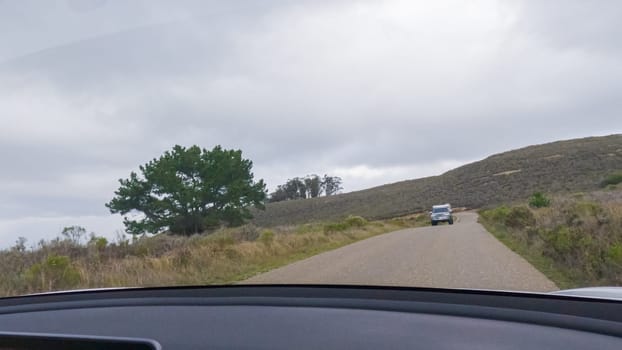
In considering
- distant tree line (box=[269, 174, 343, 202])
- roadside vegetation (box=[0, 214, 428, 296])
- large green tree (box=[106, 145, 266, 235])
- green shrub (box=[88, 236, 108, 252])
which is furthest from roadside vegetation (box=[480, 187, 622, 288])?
distant tree line (box=[269, 174, 343, 202])

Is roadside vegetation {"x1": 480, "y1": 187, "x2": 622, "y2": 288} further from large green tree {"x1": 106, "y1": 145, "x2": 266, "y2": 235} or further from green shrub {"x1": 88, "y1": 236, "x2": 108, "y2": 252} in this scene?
large green tree {"x1": 106, "y1": 145, "x2": 266, "y2": 235}

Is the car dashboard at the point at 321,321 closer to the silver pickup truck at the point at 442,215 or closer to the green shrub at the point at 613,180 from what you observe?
the silver pickup truck at the point at 442,215

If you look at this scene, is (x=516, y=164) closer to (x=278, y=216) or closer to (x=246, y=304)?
(x=278, y=216)

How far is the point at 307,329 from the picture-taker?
1799mm

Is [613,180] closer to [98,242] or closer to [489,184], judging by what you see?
[489,184]

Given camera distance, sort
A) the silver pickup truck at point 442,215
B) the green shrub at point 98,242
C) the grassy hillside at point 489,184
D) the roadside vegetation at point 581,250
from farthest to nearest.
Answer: the grassy hillside at point 489,184 < the silver pickup truck at point 442,215 < the green shrub at point 98,242 < the roadside vegetation at point 581,250

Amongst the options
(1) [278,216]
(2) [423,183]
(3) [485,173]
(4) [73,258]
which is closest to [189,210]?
(4) [73,258]

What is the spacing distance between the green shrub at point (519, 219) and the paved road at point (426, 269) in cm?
686

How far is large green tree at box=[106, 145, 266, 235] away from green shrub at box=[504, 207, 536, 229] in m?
17.3

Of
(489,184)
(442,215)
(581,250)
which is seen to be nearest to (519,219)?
(581,250)

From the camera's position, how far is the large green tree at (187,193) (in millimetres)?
33688

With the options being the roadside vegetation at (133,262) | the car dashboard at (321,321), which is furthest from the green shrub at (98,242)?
the car dashboard at (321,321)

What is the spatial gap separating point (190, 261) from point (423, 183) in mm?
81580

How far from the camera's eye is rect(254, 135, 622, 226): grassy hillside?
61.8 m
